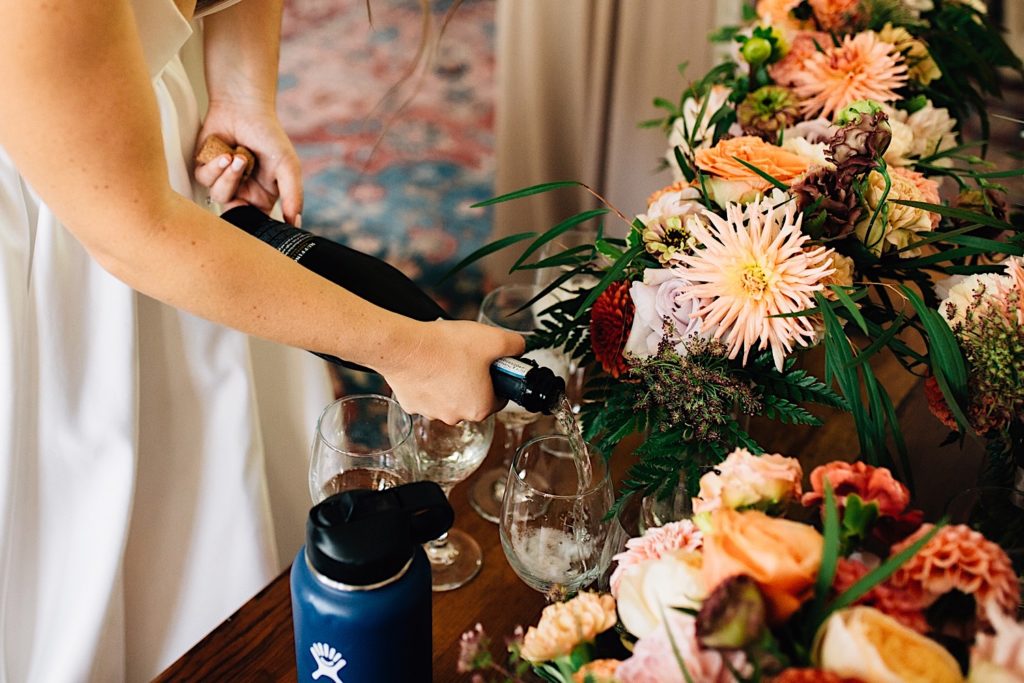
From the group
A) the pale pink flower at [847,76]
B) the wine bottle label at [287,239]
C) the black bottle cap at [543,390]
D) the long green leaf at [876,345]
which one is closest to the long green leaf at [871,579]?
the long green leaf at [876,345]

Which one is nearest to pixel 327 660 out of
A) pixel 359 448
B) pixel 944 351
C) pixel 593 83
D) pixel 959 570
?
pixel 359 448

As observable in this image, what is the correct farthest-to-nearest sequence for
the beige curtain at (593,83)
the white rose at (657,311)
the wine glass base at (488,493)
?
1. the beige curtain at (593,83)
2. the wine glass base at (488,493)
3. the white rose at (657,311)

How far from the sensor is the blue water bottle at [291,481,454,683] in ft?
1.87

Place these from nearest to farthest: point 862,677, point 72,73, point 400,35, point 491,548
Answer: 1. point 862,677
2. point 72,73
3. point 491,548
4. point 400,35

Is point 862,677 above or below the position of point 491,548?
above

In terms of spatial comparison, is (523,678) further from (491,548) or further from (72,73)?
(72,73)

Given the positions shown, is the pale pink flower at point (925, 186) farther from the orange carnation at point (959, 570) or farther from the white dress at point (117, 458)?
the white dress at point (117, 458)

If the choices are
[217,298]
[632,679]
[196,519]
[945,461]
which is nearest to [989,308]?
[945,461]

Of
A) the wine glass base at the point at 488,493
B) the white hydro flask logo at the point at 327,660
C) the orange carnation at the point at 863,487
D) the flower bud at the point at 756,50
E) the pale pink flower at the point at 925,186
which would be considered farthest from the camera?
the flower bud at the point at 756,50

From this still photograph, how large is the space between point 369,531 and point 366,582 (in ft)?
0.12

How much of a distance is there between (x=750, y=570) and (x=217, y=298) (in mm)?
461

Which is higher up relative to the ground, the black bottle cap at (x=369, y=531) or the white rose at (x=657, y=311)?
the white rose at (x=657, y=311)

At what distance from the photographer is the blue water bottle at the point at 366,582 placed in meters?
0.57

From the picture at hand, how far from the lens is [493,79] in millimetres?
4113
